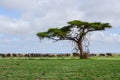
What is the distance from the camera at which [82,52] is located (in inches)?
2317

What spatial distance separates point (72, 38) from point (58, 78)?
39056mm

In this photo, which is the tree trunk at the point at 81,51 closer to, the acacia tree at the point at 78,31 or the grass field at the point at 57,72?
the acacia tree at the point at 78,31

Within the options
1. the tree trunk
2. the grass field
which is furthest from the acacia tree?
the grass field

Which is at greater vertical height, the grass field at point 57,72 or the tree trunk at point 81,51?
the tree trunk at point 81,51

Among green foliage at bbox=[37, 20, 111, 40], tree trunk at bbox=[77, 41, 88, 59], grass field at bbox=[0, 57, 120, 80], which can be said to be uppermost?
green foliage at bbox=[37, 20, 111, 40]

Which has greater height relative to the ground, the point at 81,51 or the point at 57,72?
the point at 81,51

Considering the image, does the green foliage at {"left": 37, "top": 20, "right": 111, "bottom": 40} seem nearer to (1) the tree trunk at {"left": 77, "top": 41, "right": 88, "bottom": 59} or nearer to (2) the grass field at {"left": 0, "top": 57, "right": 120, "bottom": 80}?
(1) the tree trunk at {"left": 77, "top": 41, "right": 88, "bottom": 59}

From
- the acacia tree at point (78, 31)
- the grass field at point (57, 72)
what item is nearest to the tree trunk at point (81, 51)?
the acacia tree at point (78, 31)

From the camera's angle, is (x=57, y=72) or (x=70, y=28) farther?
(x=70, y=28)

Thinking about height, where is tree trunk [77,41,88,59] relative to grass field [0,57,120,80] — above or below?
above

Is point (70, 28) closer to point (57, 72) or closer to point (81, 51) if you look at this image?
point (81, 51)

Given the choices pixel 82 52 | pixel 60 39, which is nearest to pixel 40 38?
pixel 60 39

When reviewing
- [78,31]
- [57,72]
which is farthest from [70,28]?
[57,72]

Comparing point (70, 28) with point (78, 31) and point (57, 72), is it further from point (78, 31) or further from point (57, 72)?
point (57, 72)
